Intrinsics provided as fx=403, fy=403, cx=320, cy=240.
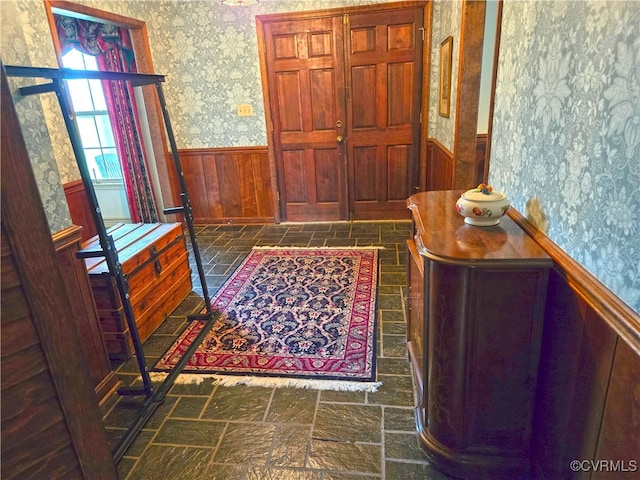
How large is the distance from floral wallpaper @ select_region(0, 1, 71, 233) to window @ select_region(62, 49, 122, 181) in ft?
9.30

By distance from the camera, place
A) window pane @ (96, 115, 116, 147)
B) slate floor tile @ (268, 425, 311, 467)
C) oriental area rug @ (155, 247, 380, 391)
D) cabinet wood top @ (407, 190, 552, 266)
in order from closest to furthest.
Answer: cabinet wood top @ (407, 190, 552, 266) → slate floor tile @ (268, 425, 311, 467) → oriental area rug @ (155, 247, 380, 391) → window pane @ (96, 115, 116, 147)

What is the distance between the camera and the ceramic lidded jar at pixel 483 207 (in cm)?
158

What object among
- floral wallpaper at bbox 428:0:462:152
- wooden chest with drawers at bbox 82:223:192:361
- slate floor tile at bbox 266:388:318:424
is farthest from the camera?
floral wallpaper at bbox 428:0:462:152

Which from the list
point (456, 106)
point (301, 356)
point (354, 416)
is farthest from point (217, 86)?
point (354, 416)

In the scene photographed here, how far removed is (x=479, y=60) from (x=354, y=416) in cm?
246

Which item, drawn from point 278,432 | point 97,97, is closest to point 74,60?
point 97,97

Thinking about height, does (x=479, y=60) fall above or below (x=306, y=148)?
above

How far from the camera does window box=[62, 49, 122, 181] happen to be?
4578mm

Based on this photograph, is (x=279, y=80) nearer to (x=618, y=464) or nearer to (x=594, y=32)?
(x=594, y=32)

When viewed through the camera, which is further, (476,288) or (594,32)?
(476,288)

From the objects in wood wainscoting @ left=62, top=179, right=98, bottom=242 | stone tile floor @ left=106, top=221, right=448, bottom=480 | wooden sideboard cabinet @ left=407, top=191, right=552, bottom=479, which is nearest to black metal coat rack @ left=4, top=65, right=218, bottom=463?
stone tile floor @ left=106, top=221, right=448, bottom=480

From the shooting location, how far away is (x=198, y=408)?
6.57ft

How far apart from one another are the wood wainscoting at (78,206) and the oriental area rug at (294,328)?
135cm

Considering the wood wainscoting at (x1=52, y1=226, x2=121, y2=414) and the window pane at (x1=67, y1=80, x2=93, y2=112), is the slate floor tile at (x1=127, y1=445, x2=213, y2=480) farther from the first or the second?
the window pane at (x1=67, y1=80, x2=93, y2=112)
